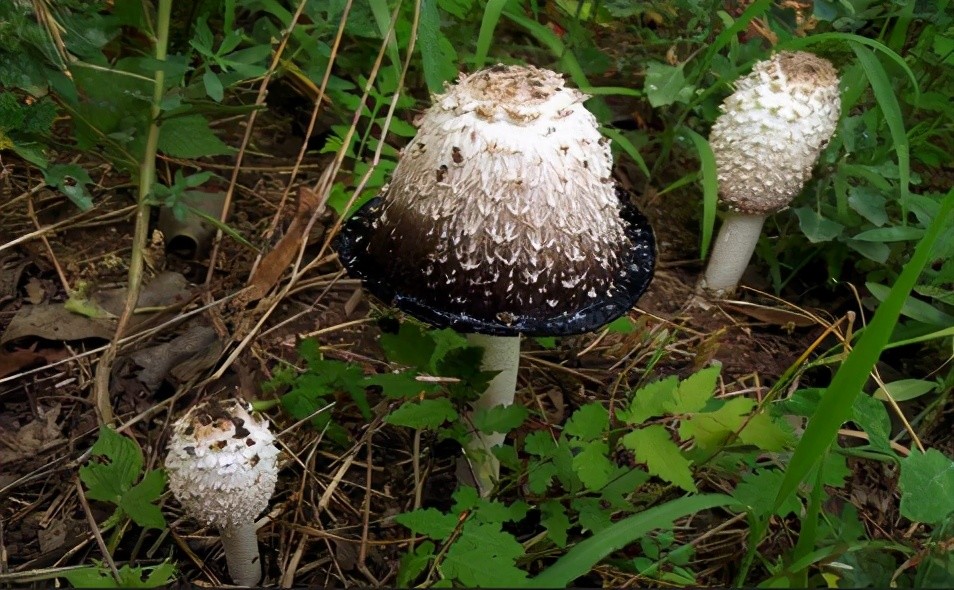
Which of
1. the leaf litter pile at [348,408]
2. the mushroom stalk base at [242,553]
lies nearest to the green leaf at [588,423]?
the leaf litter pile at [348,408]

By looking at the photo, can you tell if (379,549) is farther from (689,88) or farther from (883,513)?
(689,88)

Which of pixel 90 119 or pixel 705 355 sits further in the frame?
pixel 705 355

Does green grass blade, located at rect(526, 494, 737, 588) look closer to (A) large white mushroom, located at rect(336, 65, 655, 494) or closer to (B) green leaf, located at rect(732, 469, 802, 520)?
(B) green leaf, located at rect(732, 469, 802, 520)

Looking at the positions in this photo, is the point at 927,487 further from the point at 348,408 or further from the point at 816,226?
the point at 348,408

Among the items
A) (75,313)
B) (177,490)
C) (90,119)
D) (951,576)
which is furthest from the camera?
(75,313)

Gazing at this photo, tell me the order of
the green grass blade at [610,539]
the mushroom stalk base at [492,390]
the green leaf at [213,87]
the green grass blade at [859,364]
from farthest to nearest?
1. the green leaf at [213,87]
2. the mushroom stalk base at [492,390]
3. the green grass blade at [859,364]
4. the green grass blade at [610,539]

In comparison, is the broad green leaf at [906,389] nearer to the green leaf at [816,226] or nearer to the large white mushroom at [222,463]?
the green leaf at [816,226]

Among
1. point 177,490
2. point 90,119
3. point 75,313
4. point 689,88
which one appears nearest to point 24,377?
point 75,313
